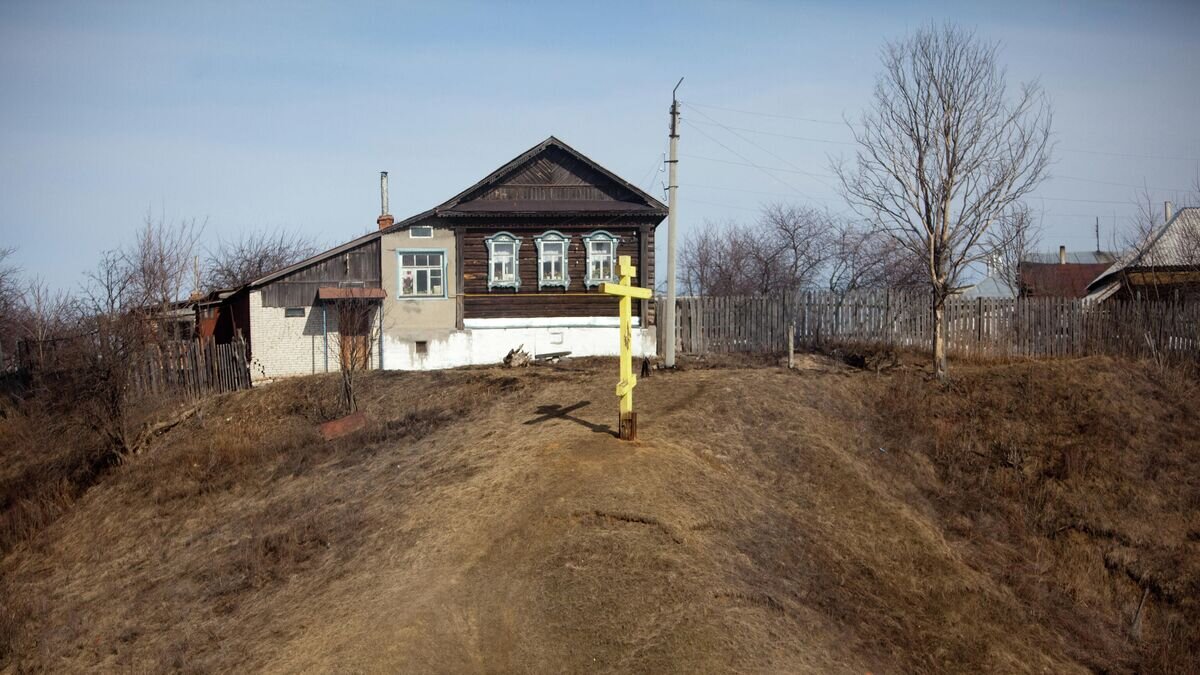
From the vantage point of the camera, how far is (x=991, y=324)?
2423 centimetres

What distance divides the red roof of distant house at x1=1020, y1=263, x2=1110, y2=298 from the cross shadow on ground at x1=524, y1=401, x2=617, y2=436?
36103mm

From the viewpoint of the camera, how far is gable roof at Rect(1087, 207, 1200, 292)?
29344mm

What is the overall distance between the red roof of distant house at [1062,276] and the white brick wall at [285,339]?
1385 inches

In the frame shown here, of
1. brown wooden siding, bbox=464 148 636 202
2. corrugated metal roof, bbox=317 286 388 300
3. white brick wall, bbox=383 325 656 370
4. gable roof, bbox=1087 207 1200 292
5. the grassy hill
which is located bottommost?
the grassy hill

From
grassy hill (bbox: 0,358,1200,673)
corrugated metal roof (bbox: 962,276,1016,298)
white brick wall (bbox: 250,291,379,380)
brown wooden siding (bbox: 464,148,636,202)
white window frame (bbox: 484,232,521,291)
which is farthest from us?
corrugated metal roof (bbox: 962,276,1016,298)

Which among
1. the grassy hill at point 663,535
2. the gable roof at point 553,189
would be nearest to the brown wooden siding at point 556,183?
the gable roof at point 553,189

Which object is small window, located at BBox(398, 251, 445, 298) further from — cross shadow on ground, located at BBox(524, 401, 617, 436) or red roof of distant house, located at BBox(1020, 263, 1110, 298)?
red roof of distant house, located at BBox(1020, 263, 1110, 298)

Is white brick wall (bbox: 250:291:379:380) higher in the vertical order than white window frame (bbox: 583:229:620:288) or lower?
lower

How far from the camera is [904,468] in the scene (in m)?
16.9

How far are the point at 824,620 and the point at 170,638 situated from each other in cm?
763

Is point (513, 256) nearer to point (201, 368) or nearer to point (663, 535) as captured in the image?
point (201, 368)

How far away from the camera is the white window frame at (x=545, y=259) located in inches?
1050

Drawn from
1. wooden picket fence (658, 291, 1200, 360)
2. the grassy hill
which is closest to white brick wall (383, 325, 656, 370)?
wooden picket fence (658, 291, 1200, 360)

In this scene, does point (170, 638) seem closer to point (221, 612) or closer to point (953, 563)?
point (221, 612)
